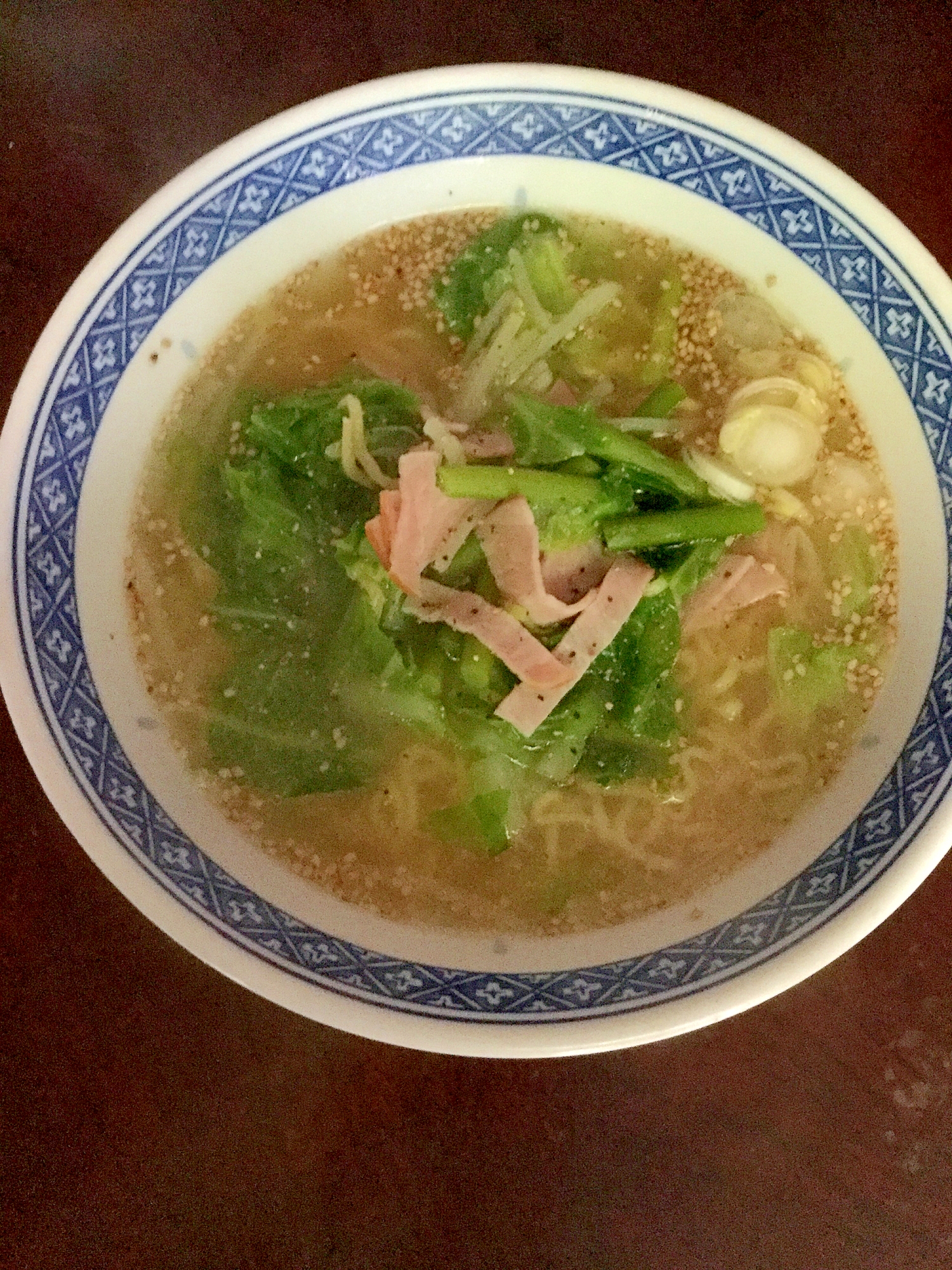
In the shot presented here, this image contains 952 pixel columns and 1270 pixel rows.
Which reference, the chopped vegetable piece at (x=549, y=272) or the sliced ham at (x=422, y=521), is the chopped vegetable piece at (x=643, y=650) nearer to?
the sliced ham at (x=422, y=521)

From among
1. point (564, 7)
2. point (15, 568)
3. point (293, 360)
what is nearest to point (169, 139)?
point (293, 360)

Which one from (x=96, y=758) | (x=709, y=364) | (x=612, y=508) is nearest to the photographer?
(x=96, y=758)

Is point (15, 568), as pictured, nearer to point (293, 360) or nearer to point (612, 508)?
point (293, 360)

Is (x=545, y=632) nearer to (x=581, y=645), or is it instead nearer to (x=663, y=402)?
(x=581, y=645)

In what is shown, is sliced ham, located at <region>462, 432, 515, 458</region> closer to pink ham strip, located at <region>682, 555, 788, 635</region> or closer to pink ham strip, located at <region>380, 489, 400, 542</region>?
pink ham strip, located at <region>380, 489, 400, 542</region>

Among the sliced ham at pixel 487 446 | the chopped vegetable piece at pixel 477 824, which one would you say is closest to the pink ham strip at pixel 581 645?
the chopped vegetable piece at pixel 477 824

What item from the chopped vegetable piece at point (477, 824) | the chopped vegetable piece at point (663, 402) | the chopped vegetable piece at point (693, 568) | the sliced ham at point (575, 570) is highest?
the chopped vegetable piece at point (663, 402)
